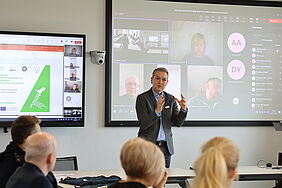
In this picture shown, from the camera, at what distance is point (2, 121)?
18.3ft

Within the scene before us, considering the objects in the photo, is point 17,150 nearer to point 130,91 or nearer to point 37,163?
point 37,163

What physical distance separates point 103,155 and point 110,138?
222 millimetres

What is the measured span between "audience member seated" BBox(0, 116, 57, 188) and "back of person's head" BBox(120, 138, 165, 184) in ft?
3.25

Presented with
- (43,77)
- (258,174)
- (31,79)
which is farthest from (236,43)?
(31,79)

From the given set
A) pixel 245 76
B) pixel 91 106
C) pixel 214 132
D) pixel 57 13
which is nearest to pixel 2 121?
pixel 91 106

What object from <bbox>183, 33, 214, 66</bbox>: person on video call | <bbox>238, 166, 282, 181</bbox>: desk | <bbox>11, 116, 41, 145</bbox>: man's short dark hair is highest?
<bbox>183, 33, 214, 66</bbox>: person on video call

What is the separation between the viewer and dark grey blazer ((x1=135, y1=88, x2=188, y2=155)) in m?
4.77

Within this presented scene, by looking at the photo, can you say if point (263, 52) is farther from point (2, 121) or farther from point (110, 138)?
point (2, 121)

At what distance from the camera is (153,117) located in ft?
15.6

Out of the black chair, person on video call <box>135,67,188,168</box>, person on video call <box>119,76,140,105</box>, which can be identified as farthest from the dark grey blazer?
person on video call <box>119,76,140,105</box>

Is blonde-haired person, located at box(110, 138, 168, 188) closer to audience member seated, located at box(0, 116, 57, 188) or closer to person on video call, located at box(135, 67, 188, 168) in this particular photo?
audience member seated, located at box(0, 116, 57, 188)

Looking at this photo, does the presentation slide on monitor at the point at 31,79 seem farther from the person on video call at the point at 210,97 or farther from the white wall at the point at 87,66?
the person on video call at the point at 210,97

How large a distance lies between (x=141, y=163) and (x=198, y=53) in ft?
13.4

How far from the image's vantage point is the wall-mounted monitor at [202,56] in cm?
597
